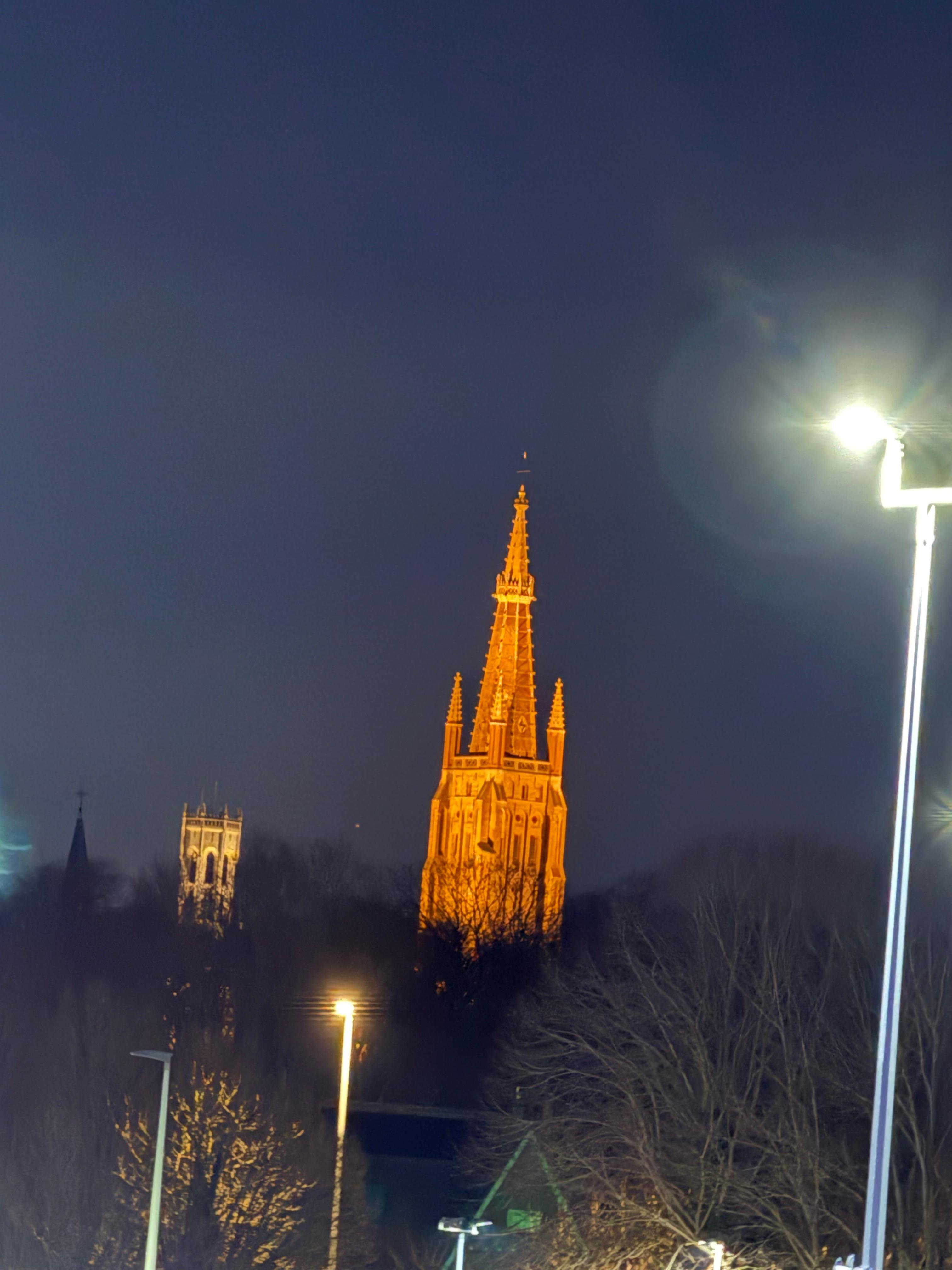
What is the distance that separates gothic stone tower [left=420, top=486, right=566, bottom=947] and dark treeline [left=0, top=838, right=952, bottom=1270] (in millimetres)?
69968

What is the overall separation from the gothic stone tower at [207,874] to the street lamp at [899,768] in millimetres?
92921

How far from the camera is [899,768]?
13.6 metres

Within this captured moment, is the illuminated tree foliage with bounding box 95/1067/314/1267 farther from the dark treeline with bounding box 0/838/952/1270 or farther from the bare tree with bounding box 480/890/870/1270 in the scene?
the bare tree with bounding box 480/890/870/1270

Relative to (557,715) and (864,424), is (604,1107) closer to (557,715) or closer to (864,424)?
(864,424)

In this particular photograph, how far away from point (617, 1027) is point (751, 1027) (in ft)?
11.5

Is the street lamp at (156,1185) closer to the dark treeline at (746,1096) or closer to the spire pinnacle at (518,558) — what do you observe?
the dark treeline at (746,1096)

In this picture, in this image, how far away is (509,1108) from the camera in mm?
63812

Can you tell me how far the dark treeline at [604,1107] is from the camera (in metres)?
44.9

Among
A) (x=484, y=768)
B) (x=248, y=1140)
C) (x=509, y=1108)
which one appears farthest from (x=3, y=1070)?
(x=484, y=768)

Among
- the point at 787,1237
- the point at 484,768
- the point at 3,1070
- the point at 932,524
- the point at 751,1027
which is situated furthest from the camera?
the point at 484,768

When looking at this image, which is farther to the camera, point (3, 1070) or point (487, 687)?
point (487, 687)

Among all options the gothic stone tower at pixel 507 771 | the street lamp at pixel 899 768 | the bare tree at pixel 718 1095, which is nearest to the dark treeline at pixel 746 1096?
the bare tree at pixel 718 1095

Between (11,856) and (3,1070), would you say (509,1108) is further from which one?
(11,856)

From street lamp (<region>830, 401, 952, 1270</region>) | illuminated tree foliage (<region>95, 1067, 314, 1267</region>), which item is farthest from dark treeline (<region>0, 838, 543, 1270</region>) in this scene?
street lamp (<region>830, 401, 952, 1270</region>)
